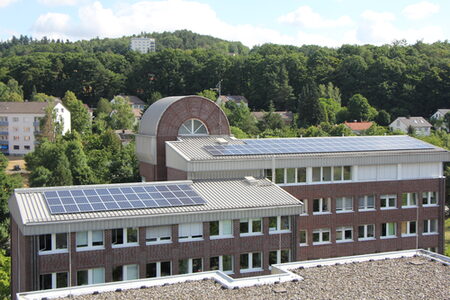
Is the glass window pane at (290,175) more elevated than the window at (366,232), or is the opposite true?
the glass window pane at (290,175)

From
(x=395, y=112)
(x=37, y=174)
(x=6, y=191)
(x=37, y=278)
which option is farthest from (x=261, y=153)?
(x=395, y=112)

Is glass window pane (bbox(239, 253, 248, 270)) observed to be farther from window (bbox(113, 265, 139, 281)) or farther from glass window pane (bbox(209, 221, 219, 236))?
window (bbox(113, 265, 139, 281))

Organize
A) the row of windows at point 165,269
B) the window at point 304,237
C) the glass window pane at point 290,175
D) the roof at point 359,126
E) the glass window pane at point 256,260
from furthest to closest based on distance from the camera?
the roof at point 359,126, the window at point 304,237, the glass window pane at point 290,175, the glass window pane at point 256,260, the row of windows at point 165,269

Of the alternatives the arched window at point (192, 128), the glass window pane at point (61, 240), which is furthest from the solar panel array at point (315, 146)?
the glass window pane at point (61, 240)

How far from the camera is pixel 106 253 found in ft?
99.6

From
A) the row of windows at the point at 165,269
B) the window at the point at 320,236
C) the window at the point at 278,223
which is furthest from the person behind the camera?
the window at the point at 320,236

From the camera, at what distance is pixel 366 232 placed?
1652 inches

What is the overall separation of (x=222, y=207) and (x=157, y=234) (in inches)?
147

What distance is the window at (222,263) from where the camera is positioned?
32781 mm

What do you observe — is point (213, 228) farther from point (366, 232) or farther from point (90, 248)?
point (366, 232)

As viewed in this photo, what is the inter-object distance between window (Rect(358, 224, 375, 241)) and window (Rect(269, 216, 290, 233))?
919 cm

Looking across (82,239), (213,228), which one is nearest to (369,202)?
(213,228)

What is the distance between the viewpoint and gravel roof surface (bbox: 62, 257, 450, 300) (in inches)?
932

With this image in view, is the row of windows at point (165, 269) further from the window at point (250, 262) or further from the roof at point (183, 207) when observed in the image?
the roof at point (183, 207)
